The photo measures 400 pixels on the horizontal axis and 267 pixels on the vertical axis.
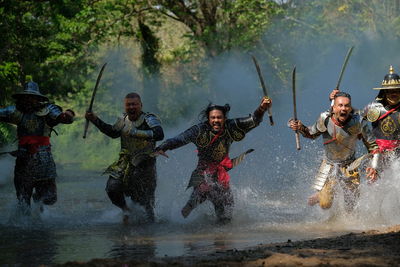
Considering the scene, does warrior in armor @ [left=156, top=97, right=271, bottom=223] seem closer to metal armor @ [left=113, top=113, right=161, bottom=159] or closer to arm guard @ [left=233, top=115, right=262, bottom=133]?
arm guard @ [left=233, top=115, right=262, bottom=133]

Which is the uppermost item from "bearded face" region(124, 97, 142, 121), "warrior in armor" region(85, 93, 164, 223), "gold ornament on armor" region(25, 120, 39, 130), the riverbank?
"bearded face" region(124, 97, 142, 121)

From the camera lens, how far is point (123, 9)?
2469 cm

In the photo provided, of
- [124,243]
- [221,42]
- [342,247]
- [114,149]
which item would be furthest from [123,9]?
[342,247]

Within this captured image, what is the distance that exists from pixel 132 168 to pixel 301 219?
222 cm

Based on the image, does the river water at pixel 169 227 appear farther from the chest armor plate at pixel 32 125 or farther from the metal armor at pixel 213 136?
the chest armor plate at pixel 32 125

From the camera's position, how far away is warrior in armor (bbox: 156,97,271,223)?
8.86 metres

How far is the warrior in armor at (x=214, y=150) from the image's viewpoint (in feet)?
29.1

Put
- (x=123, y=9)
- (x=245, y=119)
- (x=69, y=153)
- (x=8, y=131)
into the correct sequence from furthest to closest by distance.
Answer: (x=69, y=153) → (x=123, y=9) → (x=8, y=131) → (x=245, y=119)

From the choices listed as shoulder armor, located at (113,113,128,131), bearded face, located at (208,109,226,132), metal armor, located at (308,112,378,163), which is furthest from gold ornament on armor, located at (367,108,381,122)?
shoulder armor, located at (113,113,128,131)

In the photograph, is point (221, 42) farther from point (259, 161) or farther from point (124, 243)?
point (124, 243)

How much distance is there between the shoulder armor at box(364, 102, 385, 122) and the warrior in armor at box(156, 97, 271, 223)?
141 centimetres

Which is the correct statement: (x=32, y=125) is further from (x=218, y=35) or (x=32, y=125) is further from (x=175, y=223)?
(x=218, y=35)

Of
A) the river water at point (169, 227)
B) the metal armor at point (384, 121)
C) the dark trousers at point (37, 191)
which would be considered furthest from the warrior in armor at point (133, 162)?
the metal armor at point (384, 121)

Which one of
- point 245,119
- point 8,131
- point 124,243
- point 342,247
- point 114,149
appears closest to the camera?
point 342,247
